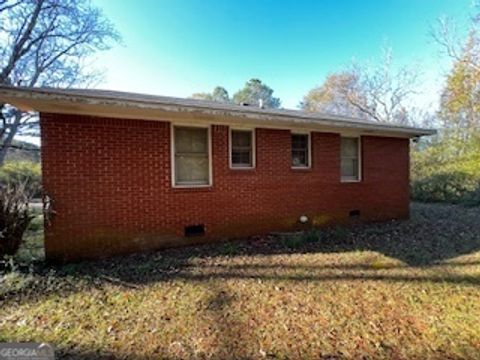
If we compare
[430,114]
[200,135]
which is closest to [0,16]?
[200,135]

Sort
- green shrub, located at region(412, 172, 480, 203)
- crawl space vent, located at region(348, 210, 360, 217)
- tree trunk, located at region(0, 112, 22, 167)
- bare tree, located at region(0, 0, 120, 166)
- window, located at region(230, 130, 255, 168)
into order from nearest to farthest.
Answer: window, located at region(230, 130, 255, 168) → crawl space vent, located at region(348, 210, 360, 217) → green shrub, located at region(412, 172, 480, 203) → bare tree, located at region(0, 0, 120, 166) → tree trunk, located at region(0, 112, 22, 167)

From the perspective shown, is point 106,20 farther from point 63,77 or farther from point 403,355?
point 403,355

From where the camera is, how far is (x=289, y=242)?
661 centimetres

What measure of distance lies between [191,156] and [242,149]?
1385 mm

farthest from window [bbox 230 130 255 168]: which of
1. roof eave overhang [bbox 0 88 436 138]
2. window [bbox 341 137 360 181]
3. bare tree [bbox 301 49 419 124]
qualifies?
bare tree [bbox 301 49 419 124]

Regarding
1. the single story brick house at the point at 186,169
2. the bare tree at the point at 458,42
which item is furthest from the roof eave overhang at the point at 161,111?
the bare tree at the point at 458,42

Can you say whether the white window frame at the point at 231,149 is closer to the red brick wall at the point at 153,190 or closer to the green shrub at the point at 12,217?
the red brick wall at the point at 153,190

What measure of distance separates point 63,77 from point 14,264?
19699 mm

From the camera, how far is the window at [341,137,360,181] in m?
8.92

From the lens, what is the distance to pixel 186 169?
6.60m

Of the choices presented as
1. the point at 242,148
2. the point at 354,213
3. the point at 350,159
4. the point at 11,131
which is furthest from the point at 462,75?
the point at 11,131

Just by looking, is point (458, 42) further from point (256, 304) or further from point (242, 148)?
point (256, 304)

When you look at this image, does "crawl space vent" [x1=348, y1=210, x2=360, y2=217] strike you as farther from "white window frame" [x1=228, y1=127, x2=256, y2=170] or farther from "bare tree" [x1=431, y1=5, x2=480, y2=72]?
"bare tree" [x1=431, y1=5, x2=480, y2=72]

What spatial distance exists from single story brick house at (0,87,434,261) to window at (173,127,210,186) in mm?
24
